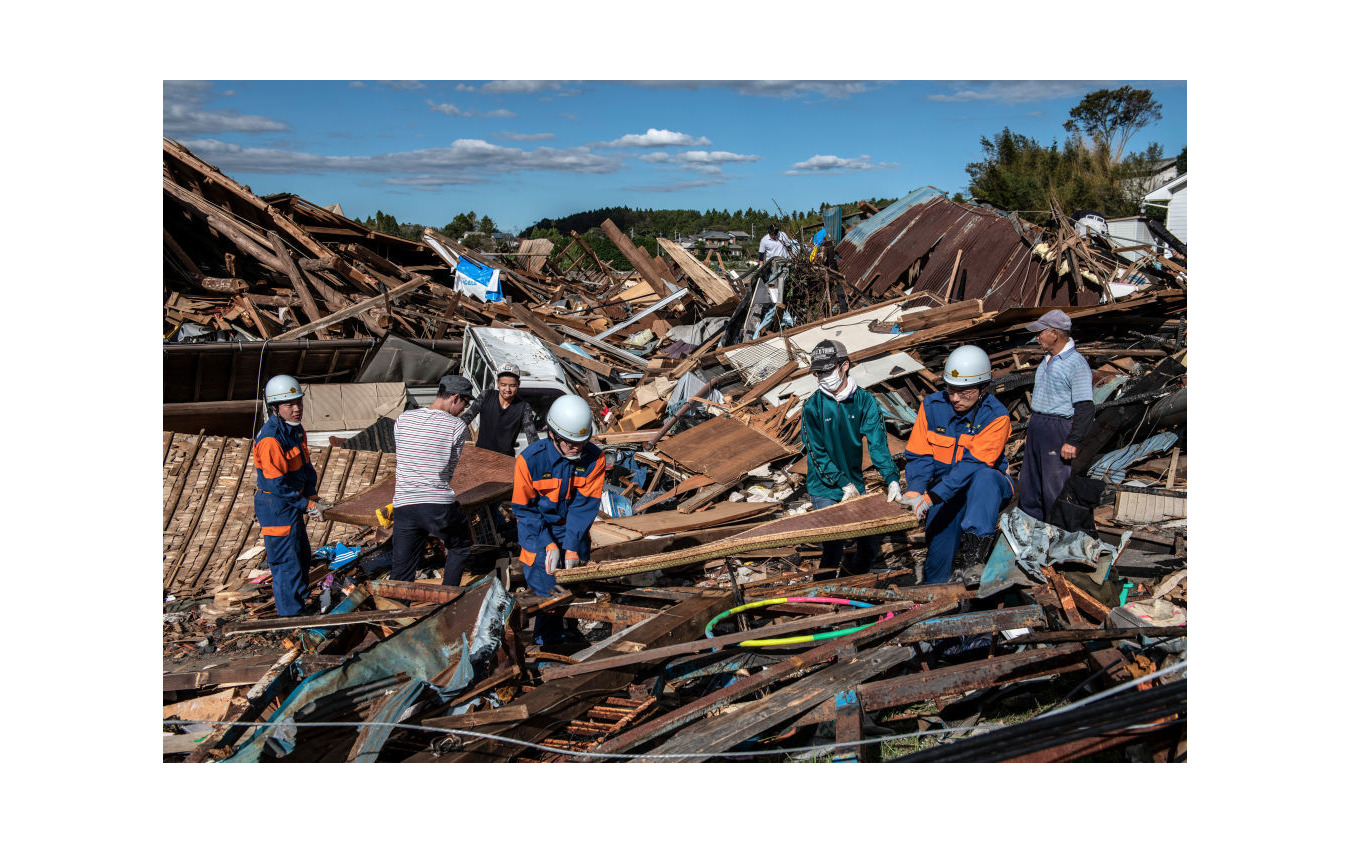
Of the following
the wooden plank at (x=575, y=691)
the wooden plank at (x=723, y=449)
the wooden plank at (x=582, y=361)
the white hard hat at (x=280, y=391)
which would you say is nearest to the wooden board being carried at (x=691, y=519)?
the wooden plank at (x=723, y=449)

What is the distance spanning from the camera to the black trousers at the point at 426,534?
5125 mm

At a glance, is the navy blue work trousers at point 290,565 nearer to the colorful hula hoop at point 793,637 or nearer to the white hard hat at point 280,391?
the white hard hat at point 280,391

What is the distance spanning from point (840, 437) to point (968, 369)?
84 cm

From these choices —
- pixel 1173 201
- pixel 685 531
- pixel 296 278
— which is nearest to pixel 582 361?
pixel 296 278

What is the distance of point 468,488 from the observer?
18.9 feet

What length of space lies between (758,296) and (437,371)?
4.24 meters

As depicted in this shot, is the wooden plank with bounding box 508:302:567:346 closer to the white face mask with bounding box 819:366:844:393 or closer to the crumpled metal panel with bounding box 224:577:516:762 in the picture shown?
the white face mask with bounding box 819:366:844:393

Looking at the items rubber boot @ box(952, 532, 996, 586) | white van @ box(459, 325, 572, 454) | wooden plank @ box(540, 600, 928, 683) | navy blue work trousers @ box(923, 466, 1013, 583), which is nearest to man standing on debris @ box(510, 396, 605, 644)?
wooden plank @ box(540, 600, 928, 683)

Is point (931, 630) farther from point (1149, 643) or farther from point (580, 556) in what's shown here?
point (580, 556)

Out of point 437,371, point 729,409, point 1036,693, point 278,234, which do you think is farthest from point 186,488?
point 1036,693

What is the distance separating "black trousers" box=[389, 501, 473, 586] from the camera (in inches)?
202

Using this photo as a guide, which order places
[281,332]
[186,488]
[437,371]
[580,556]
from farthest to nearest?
[281,332] → [437,371] → [186,488] → [580,556]

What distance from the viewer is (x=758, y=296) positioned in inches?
446

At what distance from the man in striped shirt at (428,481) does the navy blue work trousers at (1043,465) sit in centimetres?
383
